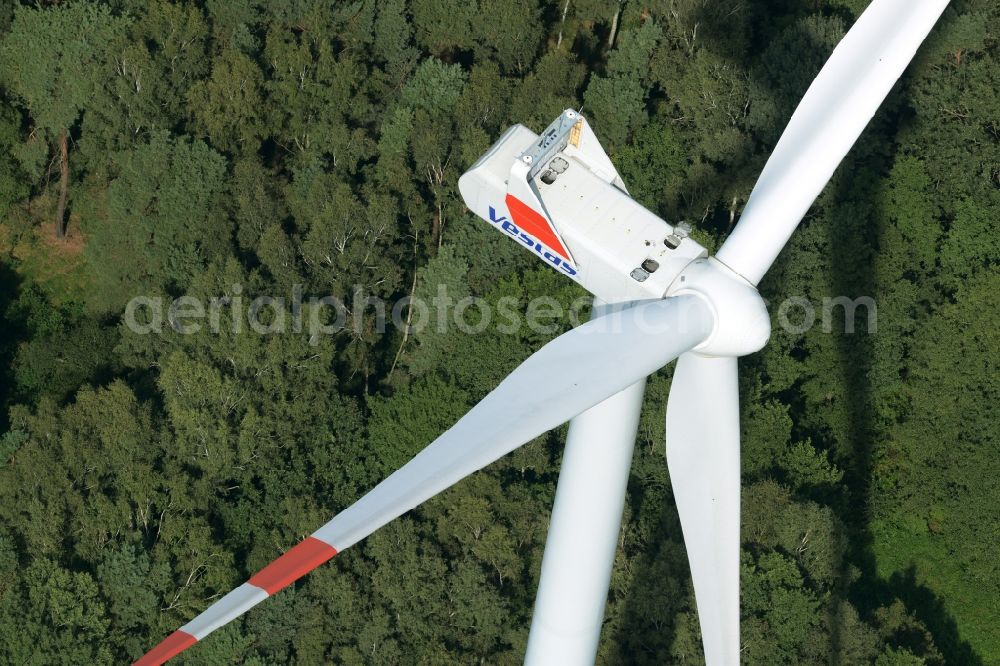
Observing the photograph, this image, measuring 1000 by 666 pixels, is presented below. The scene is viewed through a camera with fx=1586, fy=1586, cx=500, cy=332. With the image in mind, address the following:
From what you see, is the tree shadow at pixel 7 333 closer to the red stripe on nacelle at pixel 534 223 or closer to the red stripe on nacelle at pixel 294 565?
the red stripe on nacelle at pixel 534 223

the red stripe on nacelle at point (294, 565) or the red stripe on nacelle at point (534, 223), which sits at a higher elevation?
the red stripe on nacelle at point (534, 223)

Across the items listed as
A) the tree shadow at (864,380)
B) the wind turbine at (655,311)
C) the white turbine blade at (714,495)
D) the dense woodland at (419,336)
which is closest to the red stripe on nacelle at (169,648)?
the wind turbine at (655,311)

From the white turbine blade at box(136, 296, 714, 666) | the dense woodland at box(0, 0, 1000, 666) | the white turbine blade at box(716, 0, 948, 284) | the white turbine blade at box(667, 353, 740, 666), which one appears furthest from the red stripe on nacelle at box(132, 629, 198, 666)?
the dense woodland at box(0, 0, 1000, 666)

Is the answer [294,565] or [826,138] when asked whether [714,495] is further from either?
[294,565]

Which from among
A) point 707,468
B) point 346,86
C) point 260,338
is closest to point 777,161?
point 707,468

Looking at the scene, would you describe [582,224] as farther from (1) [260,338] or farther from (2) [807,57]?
(2) [807,57]

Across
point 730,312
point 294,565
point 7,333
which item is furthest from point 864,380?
point 294,565
